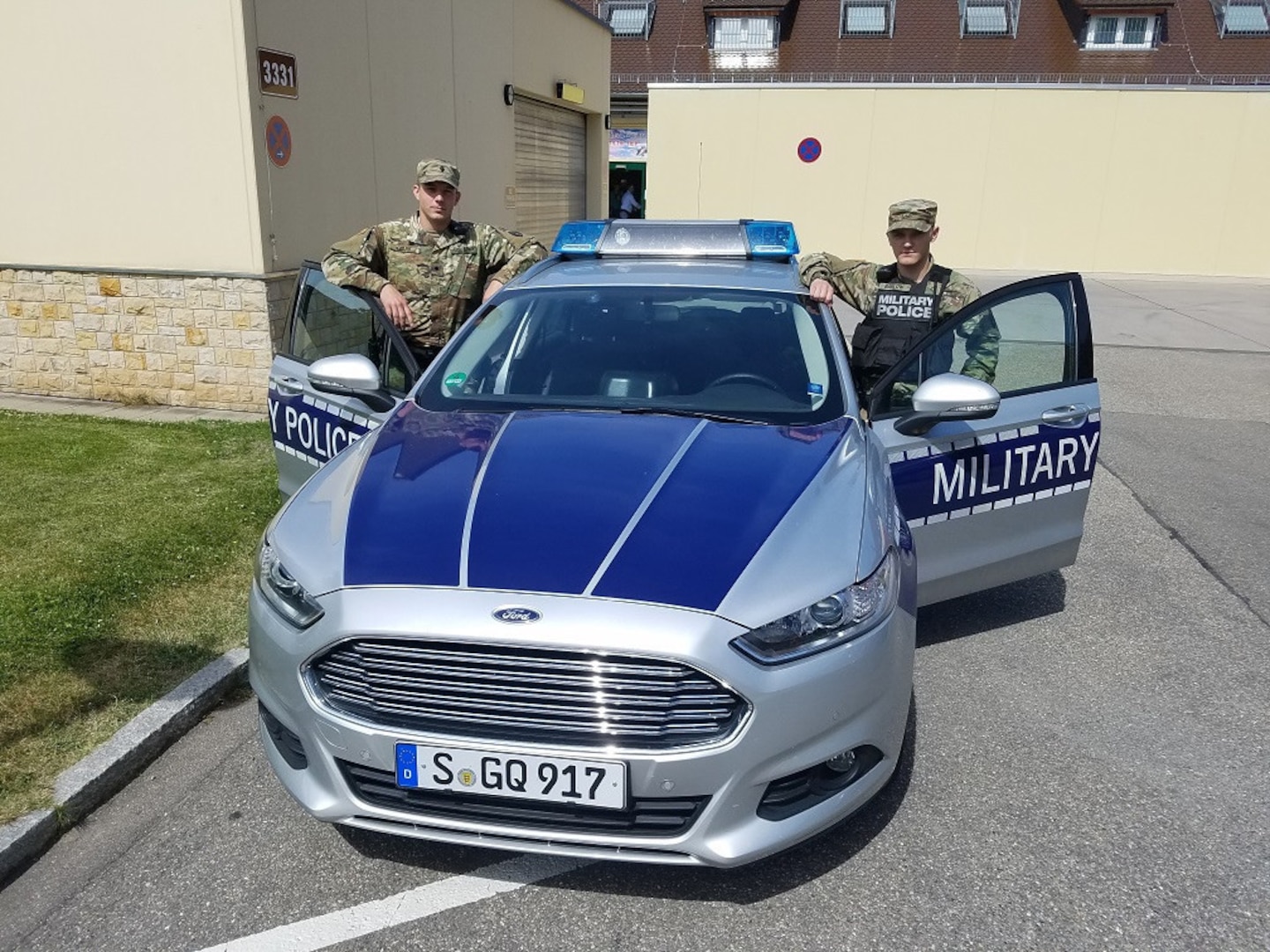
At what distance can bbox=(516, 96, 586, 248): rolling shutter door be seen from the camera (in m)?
14.9

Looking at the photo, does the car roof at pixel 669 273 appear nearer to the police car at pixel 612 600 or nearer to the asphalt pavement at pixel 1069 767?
the police car at pixel 612 600

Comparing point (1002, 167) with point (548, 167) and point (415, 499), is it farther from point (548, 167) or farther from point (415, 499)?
point (415, 499)

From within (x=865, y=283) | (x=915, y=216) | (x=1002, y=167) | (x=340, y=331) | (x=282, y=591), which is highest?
(x=1002, y=167)

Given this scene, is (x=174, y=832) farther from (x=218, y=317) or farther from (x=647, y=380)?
(x=218, y=317)

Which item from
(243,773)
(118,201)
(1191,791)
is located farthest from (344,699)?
(118,201)

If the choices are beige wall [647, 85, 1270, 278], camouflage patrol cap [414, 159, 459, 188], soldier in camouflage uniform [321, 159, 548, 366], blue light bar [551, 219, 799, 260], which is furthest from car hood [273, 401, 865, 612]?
beige wall [647, 85, 1270, 278]

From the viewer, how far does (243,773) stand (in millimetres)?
3207

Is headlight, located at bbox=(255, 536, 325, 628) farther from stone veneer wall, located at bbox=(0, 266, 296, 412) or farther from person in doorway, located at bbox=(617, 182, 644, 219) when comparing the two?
person in doorway, located at bbox=(617, 182, 644, 219)

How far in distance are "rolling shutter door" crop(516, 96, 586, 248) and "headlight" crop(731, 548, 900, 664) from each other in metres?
12.9

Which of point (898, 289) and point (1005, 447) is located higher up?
point (898, 289)

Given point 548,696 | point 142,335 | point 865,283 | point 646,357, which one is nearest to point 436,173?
point 646,357

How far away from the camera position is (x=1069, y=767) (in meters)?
3.29

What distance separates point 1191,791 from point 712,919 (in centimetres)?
165

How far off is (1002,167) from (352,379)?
2197 cm
